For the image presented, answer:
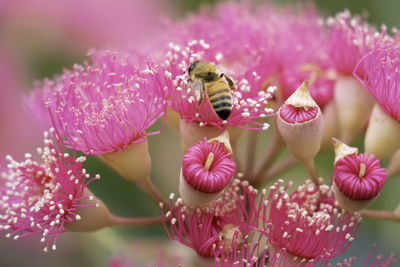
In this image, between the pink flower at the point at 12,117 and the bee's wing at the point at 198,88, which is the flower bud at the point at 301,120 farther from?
the pink flower at the point at 12,117

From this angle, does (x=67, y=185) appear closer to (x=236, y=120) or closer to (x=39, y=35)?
(x=236, y=120)

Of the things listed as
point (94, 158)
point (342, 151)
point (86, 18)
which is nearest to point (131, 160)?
point (342, 151)

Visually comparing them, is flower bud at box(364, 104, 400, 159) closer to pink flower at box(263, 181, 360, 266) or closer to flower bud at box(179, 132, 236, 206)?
pink flower at box(263, 181, 360, 266)

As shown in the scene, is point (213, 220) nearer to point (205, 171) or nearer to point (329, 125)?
point (205, 171)

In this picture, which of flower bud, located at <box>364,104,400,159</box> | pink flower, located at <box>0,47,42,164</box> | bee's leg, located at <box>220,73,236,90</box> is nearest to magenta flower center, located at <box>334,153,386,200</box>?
flower bud, located at <box>364,104,400,159</box>

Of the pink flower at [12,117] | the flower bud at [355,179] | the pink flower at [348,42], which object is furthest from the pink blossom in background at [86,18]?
the flower bud at [355,179]
